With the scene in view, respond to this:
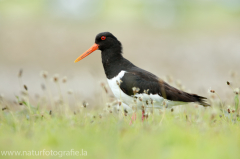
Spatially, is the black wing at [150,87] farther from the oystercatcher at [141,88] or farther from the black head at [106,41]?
the black head at [106,41]

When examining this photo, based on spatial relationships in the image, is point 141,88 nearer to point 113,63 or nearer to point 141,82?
point 141,82

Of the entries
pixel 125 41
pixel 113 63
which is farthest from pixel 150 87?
pixel 125 41

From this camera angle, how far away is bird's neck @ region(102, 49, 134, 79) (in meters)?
5.41

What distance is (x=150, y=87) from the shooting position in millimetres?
5094

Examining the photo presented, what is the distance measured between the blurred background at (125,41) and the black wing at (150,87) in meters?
6.33

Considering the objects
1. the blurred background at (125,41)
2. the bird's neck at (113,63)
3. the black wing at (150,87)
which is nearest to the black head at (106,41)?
the bird's neck at (113,63)

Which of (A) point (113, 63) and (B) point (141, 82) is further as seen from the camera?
(A) point (113, 63)

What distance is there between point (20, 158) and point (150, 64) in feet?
39.4

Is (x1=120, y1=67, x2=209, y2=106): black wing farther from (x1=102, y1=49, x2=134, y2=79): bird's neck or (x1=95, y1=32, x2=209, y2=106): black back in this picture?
(x1=102, y1=49, x2=134, y2=79): bird's neck

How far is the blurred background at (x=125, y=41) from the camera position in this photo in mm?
13047

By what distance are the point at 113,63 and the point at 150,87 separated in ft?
2.92

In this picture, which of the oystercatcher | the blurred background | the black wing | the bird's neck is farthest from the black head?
the blurred background

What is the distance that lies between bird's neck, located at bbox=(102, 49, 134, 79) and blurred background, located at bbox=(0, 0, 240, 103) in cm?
574

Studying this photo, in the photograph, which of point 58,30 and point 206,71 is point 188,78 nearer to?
point 206,71
